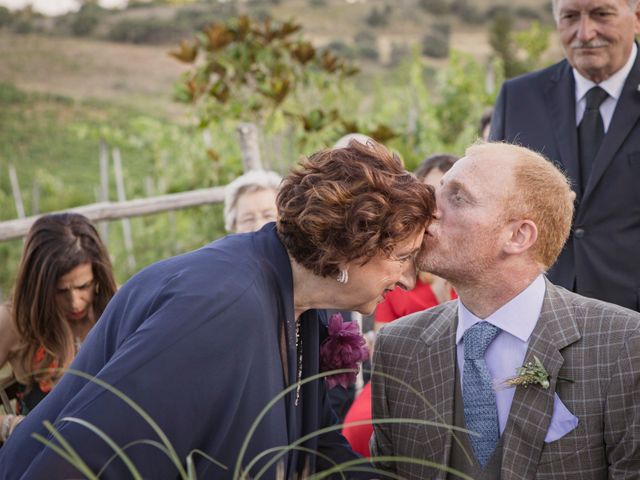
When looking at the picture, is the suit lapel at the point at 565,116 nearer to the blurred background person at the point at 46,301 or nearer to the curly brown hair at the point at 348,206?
the curly brown hair at the point at 348,206

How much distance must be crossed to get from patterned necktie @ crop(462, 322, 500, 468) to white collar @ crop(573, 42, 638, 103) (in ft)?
4.66

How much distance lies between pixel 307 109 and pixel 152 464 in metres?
6.10

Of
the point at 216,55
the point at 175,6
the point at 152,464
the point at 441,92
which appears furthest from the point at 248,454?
the point at 175,6

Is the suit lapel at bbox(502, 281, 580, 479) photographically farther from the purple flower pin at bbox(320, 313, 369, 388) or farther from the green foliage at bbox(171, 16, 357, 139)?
the green foliage at bbox(171, 16, 357, 139)

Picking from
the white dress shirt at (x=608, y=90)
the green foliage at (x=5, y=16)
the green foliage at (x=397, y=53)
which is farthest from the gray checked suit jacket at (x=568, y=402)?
the green foliage at (x=5, y=16)

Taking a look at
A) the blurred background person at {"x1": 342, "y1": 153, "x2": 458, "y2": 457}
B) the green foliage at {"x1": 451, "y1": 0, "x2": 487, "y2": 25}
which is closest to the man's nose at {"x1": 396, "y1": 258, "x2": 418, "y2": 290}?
the blurred background person at {"x1": 342, "y1": 153, "x2": 458, "y2": 457}

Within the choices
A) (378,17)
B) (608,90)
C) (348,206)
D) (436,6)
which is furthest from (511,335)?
(436,6)

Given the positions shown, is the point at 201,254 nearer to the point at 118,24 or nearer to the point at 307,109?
the point at 307,109

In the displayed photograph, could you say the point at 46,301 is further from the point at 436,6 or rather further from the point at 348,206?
the point at 436,6

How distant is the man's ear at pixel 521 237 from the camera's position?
2695mm

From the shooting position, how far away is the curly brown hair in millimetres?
2361

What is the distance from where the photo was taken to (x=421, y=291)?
181 inches

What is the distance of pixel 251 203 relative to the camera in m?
4.76

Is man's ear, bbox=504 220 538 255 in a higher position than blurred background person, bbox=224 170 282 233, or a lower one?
higher
